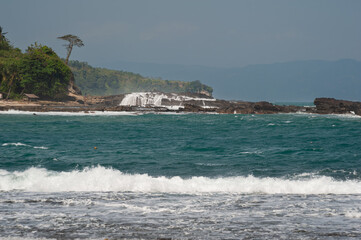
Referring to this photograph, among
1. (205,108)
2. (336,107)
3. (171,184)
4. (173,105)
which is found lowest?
(171,184)

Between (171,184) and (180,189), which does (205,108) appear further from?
(180,189)

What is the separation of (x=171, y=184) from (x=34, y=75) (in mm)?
73797

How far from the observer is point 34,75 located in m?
83.6

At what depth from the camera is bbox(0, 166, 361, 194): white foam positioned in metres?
15.9

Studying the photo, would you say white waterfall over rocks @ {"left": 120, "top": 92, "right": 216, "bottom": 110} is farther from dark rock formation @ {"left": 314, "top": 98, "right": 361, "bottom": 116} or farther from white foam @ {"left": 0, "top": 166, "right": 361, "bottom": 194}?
white foam @ {"left": 0, "top": 166, "right": 361, "bottom": 194}

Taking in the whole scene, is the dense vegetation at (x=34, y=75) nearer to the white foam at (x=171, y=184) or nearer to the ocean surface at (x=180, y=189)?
the ocean surface at (x=180, y=189)

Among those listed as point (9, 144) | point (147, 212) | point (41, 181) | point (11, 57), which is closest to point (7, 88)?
point (11, 57)

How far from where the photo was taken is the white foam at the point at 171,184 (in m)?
15.9

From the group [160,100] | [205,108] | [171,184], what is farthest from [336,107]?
[171,184]

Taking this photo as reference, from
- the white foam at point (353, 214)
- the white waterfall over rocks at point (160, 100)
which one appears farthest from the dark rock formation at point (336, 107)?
the white foam at point (353, 214)

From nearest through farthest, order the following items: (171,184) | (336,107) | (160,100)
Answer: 1. (171,184)
2. (336,107)
3. (160,100)

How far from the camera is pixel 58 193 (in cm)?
1545

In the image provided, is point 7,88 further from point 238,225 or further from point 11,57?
point 238,225

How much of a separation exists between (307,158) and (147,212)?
44.2 ft
